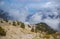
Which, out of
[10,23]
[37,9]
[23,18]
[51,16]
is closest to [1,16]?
[10,23]

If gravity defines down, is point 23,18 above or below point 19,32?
above

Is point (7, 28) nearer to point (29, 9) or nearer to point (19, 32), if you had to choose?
point (19, 32)

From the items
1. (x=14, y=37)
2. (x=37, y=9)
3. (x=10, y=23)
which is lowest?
(x=14, y=37)

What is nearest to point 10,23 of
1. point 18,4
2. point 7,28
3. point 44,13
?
point 7,28

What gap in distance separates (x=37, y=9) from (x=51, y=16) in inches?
10.1

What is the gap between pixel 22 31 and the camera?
2727 millimetres

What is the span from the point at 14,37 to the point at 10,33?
0.10m

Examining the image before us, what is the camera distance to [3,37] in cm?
271

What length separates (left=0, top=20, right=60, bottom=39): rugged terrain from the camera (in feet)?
8.68

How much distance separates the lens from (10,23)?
276 centimetres

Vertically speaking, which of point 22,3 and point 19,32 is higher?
point 22,3

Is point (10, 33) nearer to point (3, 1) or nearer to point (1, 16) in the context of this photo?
point (1, 16)

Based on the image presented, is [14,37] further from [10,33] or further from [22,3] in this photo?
[22,3]

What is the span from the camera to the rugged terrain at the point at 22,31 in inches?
104
